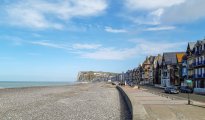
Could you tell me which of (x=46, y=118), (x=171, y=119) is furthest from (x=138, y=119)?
(x=46, y=118)

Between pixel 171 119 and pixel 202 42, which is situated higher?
pixel 202 42

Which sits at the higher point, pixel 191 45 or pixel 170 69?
pixel 191 45

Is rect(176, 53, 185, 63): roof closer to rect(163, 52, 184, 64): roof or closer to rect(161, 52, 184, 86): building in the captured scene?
rect(161, 52, 184, 86): building

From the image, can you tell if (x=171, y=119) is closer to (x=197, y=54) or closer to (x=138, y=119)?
(x=138, y=119)

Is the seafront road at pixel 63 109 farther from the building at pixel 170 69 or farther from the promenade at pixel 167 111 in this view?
the building at pixel 170 69

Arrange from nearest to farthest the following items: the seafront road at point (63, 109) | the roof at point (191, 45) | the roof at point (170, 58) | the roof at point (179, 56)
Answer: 1. the seafront road at point (63, 109)
2. the roof at point (191, 45)
3. the roof at point (179, 56)
4. the roof at point (170, 58)

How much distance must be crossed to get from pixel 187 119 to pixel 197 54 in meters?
63.2

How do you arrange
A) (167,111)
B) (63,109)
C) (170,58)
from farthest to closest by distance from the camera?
1. (170,58)
2. (63,109)
3. (167,111)

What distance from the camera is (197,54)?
7806 centimetres

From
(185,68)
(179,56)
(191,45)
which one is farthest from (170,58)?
(191,45)

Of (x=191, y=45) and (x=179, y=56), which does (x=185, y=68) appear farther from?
(x=179, y=56)

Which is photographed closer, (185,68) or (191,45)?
(191,45)

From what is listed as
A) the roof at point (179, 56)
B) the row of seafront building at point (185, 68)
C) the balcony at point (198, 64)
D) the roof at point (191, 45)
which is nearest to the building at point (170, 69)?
the row of seafront building at point (185, 68)

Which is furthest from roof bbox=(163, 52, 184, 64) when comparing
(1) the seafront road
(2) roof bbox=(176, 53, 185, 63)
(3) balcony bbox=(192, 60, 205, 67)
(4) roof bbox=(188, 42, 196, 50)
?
(1) the seafront road
